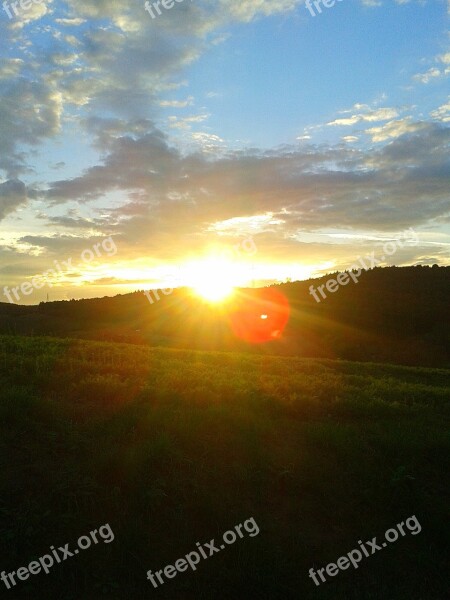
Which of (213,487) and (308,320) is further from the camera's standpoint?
(308,320)

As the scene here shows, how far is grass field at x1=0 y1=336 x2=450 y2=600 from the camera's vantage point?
4.88m

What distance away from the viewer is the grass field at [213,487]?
4.88 meters

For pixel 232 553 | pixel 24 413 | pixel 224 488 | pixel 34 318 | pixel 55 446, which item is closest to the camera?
pixel 232 553

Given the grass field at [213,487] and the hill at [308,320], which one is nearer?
the grass field at [213,487]

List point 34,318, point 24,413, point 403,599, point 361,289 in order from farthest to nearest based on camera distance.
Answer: point 361,289 < point 34,318 < point 24,413 < point 403,599

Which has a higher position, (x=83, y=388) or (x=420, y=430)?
(x=83, y=388)

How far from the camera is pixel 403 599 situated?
4.79 m

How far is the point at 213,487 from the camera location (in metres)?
6.11

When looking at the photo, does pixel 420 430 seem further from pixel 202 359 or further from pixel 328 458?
pixel 202 359

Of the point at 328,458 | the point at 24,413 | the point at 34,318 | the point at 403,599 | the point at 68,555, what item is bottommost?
the point at 403,599

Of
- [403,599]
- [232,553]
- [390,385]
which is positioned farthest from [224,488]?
[390,385]

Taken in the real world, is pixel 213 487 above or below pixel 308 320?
above

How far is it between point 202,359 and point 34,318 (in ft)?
119

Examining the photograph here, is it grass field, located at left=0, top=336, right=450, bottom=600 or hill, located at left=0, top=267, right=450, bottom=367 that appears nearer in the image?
grass field, located at left=0, top=336, right=450, bottom=600
